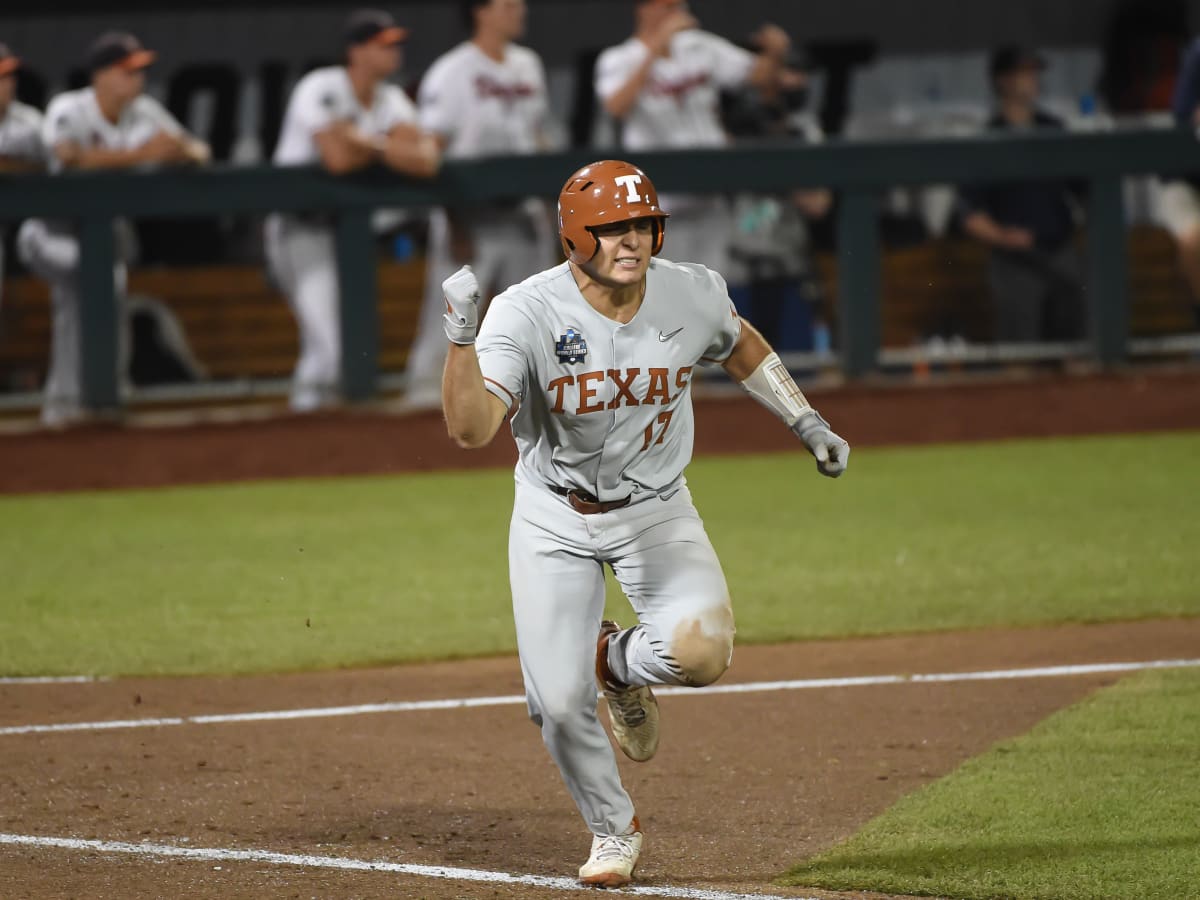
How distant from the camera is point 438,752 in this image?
5.93 m

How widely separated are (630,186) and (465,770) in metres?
1.96

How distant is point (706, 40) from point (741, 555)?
4399 millimetres

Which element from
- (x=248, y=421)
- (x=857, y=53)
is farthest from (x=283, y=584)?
(x=857, y=53)

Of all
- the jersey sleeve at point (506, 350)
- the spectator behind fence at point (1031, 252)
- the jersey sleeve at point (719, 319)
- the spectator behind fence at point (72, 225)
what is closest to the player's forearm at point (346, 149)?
the spectator behind fence at point (72, 225)

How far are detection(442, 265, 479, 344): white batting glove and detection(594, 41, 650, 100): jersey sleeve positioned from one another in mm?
7975

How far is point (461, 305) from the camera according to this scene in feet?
13.7

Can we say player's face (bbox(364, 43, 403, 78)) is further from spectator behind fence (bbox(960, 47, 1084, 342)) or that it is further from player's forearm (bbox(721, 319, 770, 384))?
player's forearm (bbox(721, 319, 770, 384))

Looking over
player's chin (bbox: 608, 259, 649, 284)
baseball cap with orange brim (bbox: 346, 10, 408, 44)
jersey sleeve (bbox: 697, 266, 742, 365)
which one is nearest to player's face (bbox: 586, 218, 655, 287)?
player's chin (bbox: 608, 259, 649, 284)

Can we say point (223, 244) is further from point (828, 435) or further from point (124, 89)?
point (828, 435)

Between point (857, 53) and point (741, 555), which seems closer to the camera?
point (741, 555)

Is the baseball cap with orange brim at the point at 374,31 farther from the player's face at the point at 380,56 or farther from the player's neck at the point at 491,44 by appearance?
the player's neck at the point at 491,44

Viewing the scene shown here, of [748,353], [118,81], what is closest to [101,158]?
[118,81]

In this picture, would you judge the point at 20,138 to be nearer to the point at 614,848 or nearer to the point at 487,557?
the point at 487,557

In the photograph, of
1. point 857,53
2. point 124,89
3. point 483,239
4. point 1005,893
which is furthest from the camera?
point 857,53
